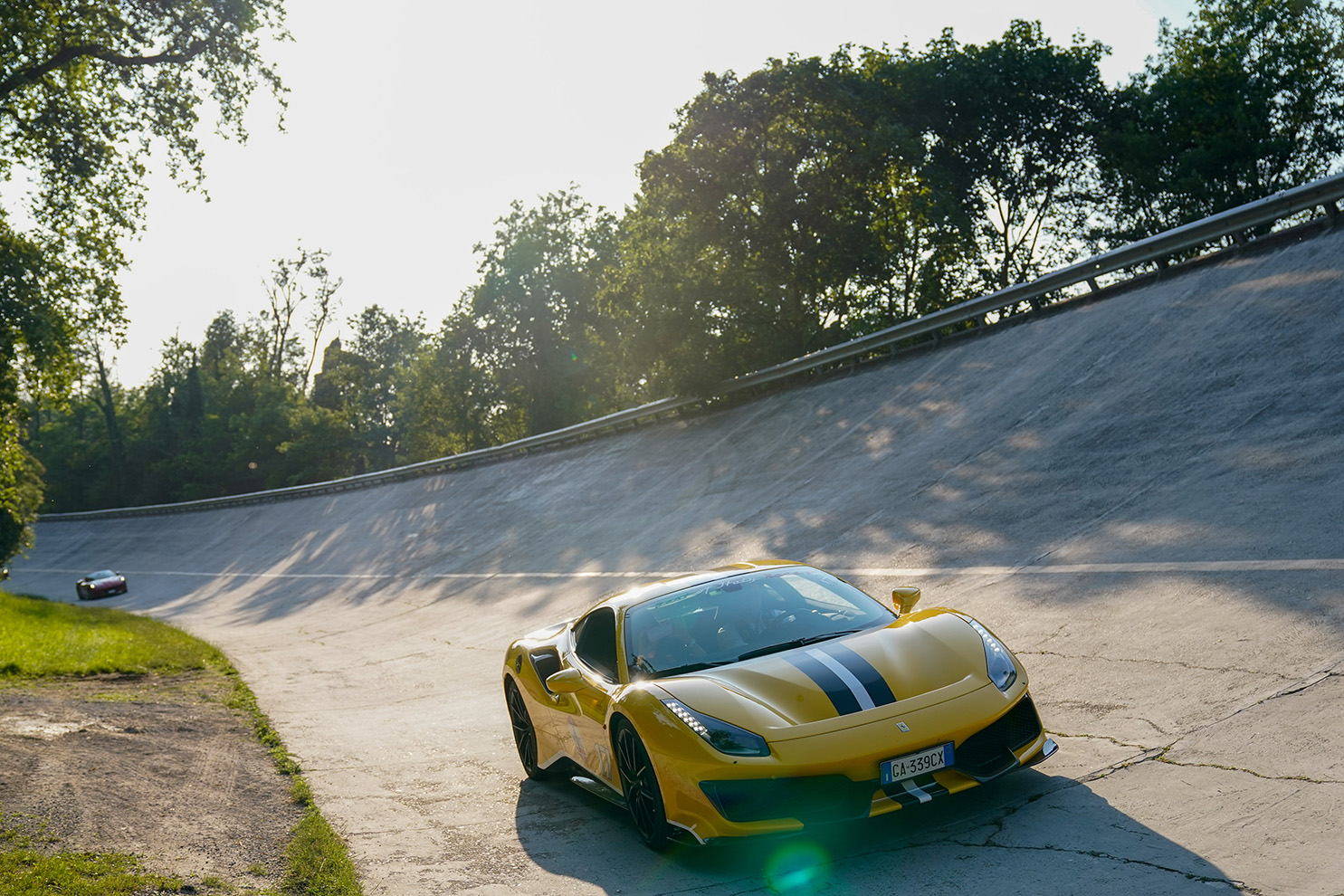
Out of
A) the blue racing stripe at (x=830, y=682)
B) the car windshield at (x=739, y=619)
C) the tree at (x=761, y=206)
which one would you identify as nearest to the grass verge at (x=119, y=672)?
the car windshield at (x=739, y=619)

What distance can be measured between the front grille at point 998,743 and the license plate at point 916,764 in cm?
7

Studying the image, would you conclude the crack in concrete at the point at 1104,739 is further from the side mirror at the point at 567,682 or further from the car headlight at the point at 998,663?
the side mirror at the point at 567,682

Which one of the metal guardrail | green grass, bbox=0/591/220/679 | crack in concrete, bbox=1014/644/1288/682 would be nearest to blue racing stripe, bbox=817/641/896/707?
crack in concrete, bbox=1014/644/1288/682

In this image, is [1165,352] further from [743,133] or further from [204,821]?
[743,133]

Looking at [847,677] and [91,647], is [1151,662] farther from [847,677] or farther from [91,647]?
[91,647]

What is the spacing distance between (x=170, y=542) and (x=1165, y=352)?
52.7 meters

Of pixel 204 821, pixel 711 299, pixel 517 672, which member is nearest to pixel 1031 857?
pixel 517 672

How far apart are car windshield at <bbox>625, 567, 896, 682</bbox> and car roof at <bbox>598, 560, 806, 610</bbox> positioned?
6 centimetres

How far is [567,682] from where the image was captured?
6355 millimetres

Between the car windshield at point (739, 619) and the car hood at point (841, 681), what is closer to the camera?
the car hood at point (841, 681)

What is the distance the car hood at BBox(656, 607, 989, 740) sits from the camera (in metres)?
4.94

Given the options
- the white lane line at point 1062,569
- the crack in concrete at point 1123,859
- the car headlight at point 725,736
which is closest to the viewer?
the crack in concrete at point 1123,859

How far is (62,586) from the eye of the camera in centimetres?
4988

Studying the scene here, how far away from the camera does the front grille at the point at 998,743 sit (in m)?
4.93
